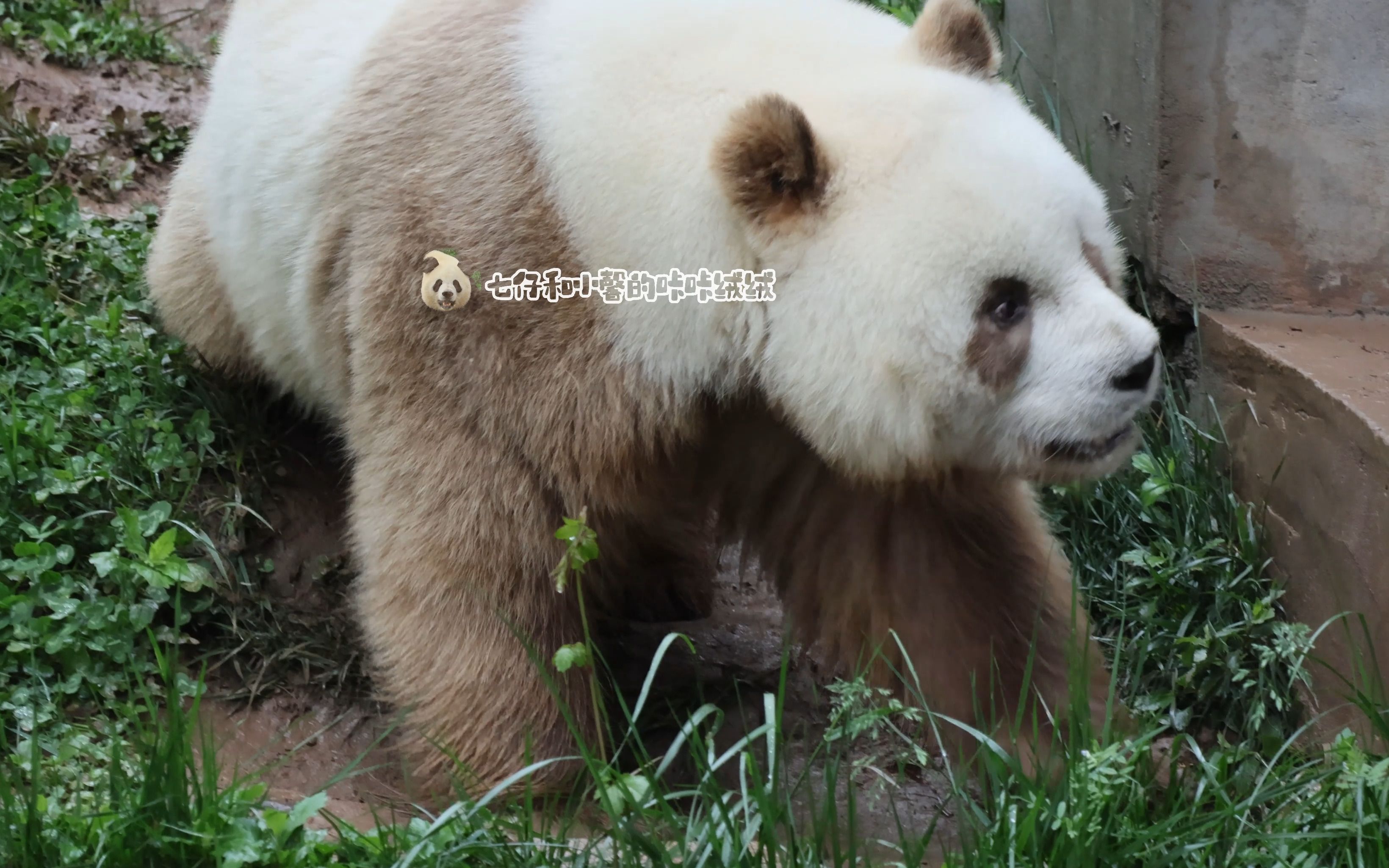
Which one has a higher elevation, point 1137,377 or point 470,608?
point 1137,377

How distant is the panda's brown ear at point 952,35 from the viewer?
115 inches

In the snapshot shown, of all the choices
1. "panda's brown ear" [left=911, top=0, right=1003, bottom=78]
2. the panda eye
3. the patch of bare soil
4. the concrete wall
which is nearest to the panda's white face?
the panda eye

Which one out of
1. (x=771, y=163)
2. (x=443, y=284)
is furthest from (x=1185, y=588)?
(x=443, y=284)

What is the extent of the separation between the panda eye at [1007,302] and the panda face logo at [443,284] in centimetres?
113

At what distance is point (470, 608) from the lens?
306 cm

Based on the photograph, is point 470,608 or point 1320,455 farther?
point 1320,455

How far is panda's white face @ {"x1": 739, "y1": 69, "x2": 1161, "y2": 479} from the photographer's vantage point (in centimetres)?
261

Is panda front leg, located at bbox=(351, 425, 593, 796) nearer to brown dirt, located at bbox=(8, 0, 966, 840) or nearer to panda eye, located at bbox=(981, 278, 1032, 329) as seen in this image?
brown dirt, located at bbox=(8, 0, 966, 840)

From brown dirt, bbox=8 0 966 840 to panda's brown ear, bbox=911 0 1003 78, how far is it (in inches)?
55.4

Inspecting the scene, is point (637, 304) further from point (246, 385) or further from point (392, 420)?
point (246, 385)

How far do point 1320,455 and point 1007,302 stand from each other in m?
1.11

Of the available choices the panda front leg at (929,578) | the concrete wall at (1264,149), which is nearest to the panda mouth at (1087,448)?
the panda front leg at (929,578)

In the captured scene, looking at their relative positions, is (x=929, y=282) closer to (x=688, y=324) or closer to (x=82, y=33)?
(x=688, y=324)

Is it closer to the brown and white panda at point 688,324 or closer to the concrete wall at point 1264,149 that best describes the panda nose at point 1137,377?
the brown and white panda at point 688,324
